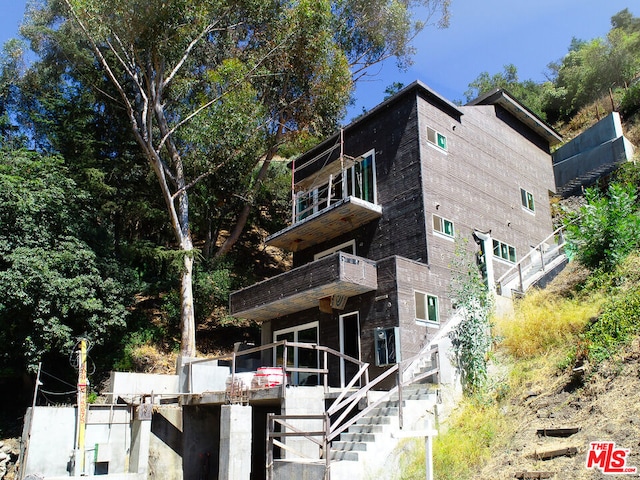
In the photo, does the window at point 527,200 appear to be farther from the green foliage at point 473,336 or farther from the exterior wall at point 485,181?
the green foliage at point 473,336

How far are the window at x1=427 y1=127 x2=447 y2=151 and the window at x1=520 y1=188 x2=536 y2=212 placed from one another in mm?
5461

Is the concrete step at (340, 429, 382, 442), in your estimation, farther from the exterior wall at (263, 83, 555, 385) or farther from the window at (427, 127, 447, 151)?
the window at (427, 127, 447, 151)

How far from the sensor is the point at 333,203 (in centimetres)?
2312

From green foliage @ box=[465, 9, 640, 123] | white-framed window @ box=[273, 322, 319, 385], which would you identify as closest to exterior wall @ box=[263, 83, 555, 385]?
white-framed window @ box=[273, 322, 319, 385]

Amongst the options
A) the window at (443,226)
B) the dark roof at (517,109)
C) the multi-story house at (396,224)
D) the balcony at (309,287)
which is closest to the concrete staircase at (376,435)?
the multi-story house at (396,224)

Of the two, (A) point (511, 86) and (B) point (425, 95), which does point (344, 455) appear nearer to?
(B) point (425, 95)

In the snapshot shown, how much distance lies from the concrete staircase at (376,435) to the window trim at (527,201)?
1289 centimetres

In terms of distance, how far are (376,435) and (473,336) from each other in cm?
384

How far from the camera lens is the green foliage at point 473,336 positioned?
13.9 m

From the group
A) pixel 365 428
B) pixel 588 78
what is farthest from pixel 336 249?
pixel 588 78

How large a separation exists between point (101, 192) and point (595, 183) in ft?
79.1

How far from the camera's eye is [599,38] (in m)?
49.0

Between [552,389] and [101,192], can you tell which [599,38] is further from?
[552,389]

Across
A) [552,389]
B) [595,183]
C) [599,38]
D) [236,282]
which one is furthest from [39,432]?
[599,38]
